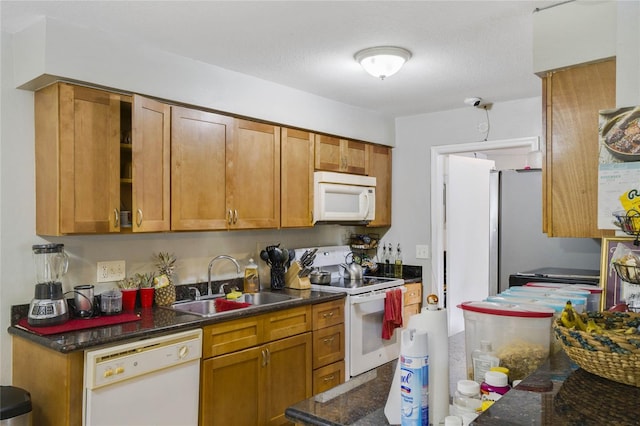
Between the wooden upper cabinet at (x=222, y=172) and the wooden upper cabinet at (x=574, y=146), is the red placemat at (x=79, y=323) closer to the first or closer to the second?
the wooden upper cabinet at (x=222, y=172)

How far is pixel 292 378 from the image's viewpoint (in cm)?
294

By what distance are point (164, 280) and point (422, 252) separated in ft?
7.38

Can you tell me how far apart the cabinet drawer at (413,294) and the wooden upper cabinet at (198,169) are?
70.8 inches

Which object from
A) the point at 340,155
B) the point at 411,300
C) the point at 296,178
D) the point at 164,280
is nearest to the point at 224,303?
the point at 164,280

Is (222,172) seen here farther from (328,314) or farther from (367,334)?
(367,334)

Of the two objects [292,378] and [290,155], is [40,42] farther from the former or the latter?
[292,378]

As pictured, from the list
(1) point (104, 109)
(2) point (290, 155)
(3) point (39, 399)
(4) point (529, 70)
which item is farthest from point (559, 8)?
(3) point (39, 399)

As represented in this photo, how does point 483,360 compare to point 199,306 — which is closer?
point 483,360

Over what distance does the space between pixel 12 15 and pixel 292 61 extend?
1362 millimetres

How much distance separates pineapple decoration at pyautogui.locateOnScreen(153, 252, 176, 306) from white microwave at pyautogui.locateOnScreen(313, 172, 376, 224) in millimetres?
1111

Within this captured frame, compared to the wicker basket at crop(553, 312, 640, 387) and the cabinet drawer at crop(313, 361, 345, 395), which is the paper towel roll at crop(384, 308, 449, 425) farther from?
the cabinet drawer at crop(313, 361, 345, 395)

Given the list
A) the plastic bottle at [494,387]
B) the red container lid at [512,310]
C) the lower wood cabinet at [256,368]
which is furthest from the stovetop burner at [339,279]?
the plastic bottle at [494,387]

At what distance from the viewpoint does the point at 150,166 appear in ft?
8.11

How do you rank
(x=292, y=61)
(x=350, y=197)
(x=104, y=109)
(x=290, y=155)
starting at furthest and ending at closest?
(x=350, y=197)
(x=290, y=155)
(x=292, y=61)
(x=104, y=109)
